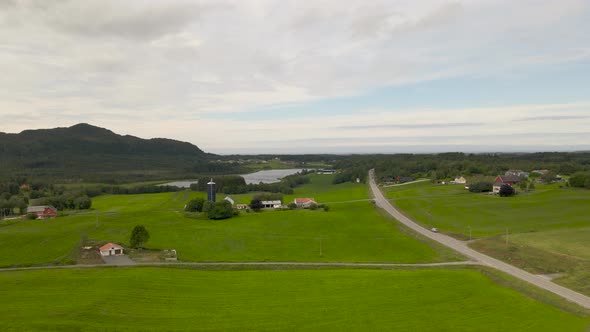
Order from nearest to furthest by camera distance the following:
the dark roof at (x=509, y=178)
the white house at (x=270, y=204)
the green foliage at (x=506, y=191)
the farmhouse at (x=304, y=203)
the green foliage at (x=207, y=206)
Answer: the green foliage at (x=207, y=206) → the farmhouse at (x=304, y=203) → the green foliage at (x=506, y=191) → the white house at (x=270, y=204) → the dark roof at (x=509, y=178)

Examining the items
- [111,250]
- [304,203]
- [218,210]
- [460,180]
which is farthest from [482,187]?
[111,250]

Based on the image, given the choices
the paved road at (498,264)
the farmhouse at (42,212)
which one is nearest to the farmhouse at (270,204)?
the paved road at (498,264)

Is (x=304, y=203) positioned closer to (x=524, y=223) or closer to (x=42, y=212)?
(x=524, y=223)

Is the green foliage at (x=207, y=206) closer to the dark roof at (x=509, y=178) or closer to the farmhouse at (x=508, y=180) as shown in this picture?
the farmhouse at (x=508, y=180)

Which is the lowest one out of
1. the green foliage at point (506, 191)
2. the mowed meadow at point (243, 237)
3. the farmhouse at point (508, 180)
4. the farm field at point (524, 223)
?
the mowed meadow at point (243, 237)

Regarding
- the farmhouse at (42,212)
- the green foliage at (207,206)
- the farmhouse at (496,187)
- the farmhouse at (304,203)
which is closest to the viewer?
the green foliage at (207,206)

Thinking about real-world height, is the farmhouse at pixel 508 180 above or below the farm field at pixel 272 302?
above

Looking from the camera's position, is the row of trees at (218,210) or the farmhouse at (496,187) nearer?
the row of trees at (218,210)
